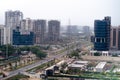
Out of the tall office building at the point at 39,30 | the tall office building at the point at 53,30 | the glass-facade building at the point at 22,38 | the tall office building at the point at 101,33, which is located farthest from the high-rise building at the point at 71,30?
the tall office building at the point at 101,33

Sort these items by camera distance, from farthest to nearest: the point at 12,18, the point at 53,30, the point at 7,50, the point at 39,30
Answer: the point at 12,18, the point at 53,30, the point at 39,30, the point at 7,50

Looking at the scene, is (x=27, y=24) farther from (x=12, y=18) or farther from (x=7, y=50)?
(x=7, y=50)

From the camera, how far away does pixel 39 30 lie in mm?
11125

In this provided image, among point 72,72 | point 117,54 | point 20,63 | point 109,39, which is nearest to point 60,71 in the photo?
point 72,72

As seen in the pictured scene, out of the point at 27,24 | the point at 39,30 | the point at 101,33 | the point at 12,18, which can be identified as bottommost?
the point at 101,33

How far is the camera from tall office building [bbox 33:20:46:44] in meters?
10.9

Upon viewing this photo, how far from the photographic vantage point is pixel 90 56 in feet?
24.3

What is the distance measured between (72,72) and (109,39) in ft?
11.6

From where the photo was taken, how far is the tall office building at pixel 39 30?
1093 cm

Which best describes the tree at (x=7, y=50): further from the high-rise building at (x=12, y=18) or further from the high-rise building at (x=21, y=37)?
the high-rise building at (x=12, y=18)

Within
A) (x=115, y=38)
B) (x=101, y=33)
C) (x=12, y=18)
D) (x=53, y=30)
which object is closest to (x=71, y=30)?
(x=53, y=30)

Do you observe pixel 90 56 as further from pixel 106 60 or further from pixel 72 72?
pixel 72 72

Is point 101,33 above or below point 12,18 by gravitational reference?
below

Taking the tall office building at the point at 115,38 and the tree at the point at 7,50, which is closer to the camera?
the tree at the point at 7,50
